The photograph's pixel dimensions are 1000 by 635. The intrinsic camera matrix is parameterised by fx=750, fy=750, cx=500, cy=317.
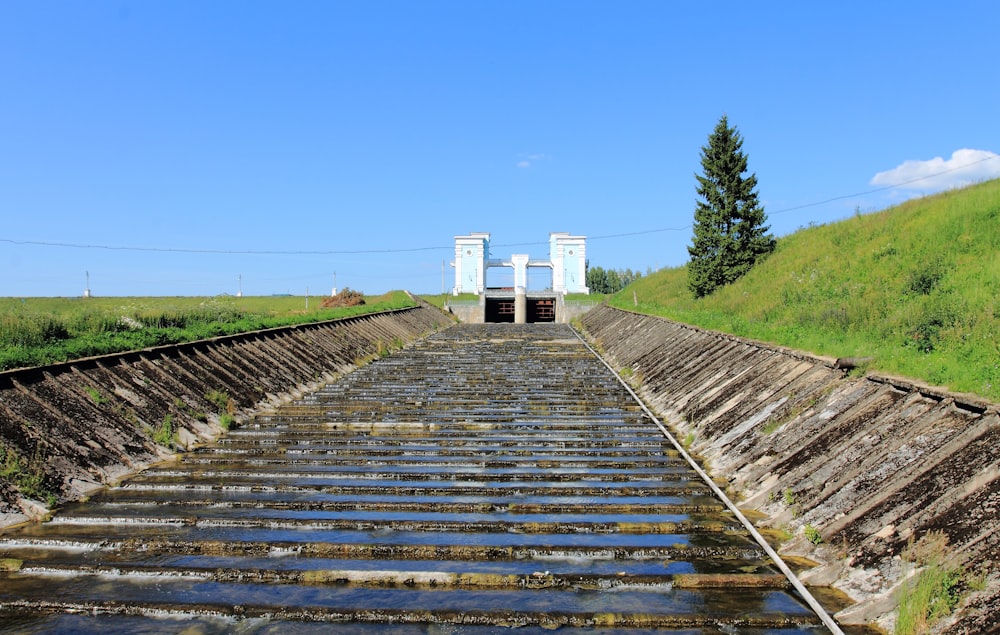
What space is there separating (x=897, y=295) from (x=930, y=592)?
14.2 meters

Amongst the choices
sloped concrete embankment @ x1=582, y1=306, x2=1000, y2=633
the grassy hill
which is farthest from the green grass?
the grassy hill

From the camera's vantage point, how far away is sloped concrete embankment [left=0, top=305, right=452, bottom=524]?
354 inches

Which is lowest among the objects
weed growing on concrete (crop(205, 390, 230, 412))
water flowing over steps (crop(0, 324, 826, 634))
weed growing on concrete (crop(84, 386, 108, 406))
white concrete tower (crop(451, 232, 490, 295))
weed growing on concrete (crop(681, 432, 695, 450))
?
water flowing over steps (crop(0, 324, 826, 634))

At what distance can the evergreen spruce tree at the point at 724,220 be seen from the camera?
1464 inches

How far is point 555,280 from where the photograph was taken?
243 feet

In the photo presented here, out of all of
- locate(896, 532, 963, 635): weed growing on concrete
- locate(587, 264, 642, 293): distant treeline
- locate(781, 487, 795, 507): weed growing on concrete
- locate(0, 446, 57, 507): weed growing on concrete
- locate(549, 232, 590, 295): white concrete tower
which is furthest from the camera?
locate(587, 264, 642, 293): distant treeline

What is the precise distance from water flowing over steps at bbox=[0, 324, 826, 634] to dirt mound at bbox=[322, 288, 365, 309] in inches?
1437

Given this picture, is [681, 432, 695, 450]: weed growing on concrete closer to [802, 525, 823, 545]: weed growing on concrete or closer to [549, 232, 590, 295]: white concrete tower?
[802, 525, 823, 545]: weed growing on concrete

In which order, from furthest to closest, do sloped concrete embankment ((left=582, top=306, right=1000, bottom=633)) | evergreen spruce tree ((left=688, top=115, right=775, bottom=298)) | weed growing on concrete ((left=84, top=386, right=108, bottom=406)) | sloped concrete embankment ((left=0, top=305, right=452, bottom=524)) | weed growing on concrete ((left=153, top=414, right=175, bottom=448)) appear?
evergreen spruce tree ((left=688, top=115, right=775, bottom=298)) → weed growing on concrete ((left=153, top=414, right=175, bottom=448)) → weed growing on concrete ((left=84, top=386, right=108, bottom=406)) → sloped concrete embankment ((left=0, top=305, right=452, bottom=524)) → sloped concrete embankment ((left=582, top=306, right=1000, bottom=633))

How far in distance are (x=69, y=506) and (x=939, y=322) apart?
1427cm

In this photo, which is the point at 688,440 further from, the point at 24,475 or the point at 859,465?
the point at 24,475

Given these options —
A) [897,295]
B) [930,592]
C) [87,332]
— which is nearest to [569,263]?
[897,295]

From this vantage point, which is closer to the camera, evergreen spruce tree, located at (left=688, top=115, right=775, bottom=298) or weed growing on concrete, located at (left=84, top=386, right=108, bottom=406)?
weed growing on concrete, located at (left=84, top=386, right=108, bottom=406)

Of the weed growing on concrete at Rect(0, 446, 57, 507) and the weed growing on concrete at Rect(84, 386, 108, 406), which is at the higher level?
the weed growing on concrete at Rect(84, 386, 108, 406)
